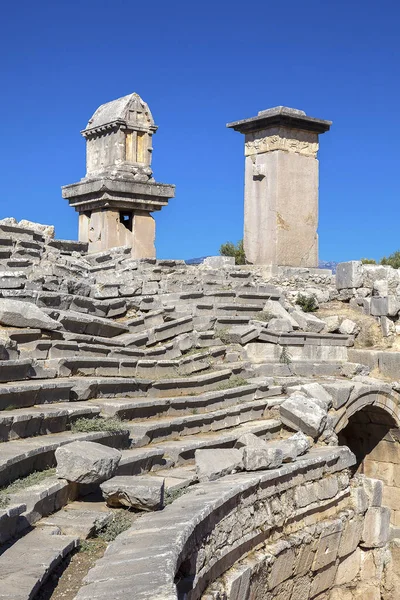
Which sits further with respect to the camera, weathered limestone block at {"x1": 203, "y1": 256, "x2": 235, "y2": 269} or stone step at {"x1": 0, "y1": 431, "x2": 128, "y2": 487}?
weathered limestone block at {"x1": 203, "y1": 256, "x2": 235, "y2": 269}

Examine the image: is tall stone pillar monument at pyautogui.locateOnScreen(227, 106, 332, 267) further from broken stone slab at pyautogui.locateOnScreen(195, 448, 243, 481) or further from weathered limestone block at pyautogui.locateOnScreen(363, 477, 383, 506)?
broken stone slab at pyautogui.locateOnScreen(195, 448, 243, 481)

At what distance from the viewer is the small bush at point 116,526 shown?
558 centimetres

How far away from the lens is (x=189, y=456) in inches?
328

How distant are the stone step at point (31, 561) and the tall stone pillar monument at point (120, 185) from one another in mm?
10852

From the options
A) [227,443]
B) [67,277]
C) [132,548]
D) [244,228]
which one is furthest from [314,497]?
[244,228]

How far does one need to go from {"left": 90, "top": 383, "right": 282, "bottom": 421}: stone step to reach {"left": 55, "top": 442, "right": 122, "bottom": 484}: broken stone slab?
6.66 feet

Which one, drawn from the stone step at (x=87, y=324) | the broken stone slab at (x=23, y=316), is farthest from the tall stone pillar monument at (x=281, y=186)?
the broken stone slab at (x=23, y=316)

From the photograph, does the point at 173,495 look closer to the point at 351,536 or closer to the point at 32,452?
the point at 32,452

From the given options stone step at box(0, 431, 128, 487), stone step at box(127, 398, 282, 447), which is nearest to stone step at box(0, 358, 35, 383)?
stone step at box(0, 431, 128, 487)

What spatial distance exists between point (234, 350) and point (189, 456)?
4.08 m

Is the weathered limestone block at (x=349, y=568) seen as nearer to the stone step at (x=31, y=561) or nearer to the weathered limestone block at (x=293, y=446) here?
the weathered limestone block at (x=293, y=446)

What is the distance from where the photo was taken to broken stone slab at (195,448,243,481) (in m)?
7.46

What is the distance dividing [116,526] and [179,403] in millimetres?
3784

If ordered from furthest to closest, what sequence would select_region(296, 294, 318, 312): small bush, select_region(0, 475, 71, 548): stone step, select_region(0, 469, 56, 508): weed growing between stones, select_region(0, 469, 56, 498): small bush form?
select_region(296, 294, 318, 312): small bush, select_region(0, 469, 56, 498): small bush, select_region(0, 469, 56, 508): weed growing between stones, select_region(0, 475, 71, 548): stone step
